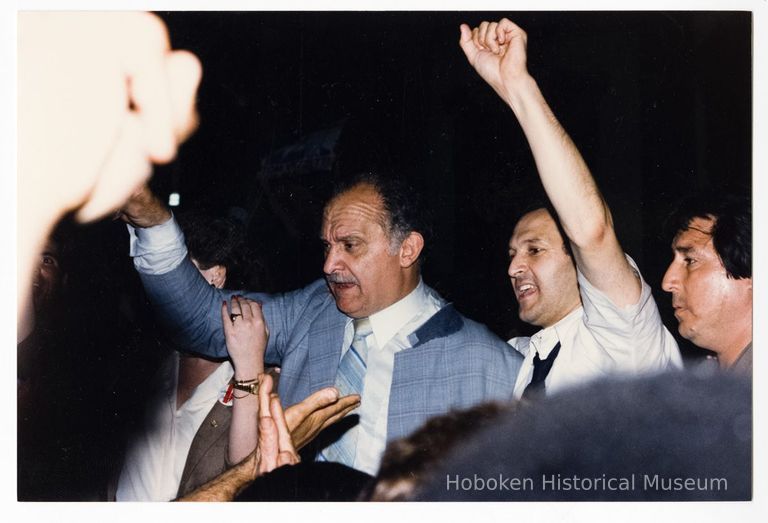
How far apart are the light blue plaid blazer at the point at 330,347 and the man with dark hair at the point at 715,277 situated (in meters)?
0.64

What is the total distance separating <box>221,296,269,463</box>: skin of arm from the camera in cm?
309

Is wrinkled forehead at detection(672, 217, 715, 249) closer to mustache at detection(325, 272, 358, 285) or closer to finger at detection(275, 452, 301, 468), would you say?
mustache at detection(325, 272, 358, 285)

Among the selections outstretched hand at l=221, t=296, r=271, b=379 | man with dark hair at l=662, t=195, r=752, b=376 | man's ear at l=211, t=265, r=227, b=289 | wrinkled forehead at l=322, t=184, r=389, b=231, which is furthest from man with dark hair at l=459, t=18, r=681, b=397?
man's ear at l=211, t=265, r=227, b=289

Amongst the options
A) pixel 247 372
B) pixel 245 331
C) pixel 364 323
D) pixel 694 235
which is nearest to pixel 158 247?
pixel 245 331

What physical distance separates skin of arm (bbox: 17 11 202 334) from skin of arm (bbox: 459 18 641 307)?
118 cm

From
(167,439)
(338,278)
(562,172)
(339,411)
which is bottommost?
(167,439)

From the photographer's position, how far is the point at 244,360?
314 centimetres

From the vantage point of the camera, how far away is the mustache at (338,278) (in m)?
3.12

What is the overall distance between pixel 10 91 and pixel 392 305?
1640 mm

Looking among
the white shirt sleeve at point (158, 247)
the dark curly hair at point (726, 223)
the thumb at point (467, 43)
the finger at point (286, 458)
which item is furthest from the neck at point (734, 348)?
the white shirt sleeve at point (158, 247)

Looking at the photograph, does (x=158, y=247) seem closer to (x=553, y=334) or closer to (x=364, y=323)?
(x=364, y=323)

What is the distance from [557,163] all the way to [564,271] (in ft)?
1.26

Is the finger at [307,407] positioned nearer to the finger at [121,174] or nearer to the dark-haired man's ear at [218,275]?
the dark-haired man's ear at [218,275]
